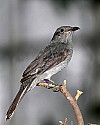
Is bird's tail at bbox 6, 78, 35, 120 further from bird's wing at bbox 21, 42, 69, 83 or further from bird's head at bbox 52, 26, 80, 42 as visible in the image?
bird's head at bbox 52, 26, 80, 42

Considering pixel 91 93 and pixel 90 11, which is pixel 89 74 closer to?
pixel 91 93

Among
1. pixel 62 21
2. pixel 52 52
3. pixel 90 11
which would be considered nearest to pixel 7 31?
pixel 62 21

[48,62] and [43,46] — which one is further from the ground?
[48,62]

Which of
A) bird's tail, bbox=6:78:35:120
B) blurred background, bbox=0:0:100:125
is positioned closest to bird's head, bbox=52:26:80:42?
bird's tail, bbox=6:78:35:120

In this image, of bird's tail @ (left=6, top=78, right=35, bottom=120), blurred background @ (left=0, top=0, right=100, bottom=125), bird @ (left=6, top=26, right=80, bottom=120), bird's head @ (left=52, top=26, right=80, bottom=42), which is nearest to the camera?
bird's tail @ (left=6, top=78, right=35, bottom=120)

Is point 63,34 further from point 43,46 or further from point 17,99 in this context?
point 43,46

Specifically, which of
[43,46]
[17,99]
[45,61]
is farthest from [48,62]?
[43,46]

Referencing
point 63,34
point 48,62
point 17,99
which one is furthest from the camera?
point 63,34

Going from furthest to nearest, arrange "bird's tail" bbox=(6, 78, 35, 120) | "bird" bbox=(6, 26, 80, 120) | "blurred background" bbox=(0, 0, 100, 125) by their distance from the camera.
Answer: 1. "blurred background" bbox=(0, 0, 100, 125)
2. "bird" bbox=(6, 26, 80, 120)
3. "bird's tail" bbox=(6, 78, 35, 120)
